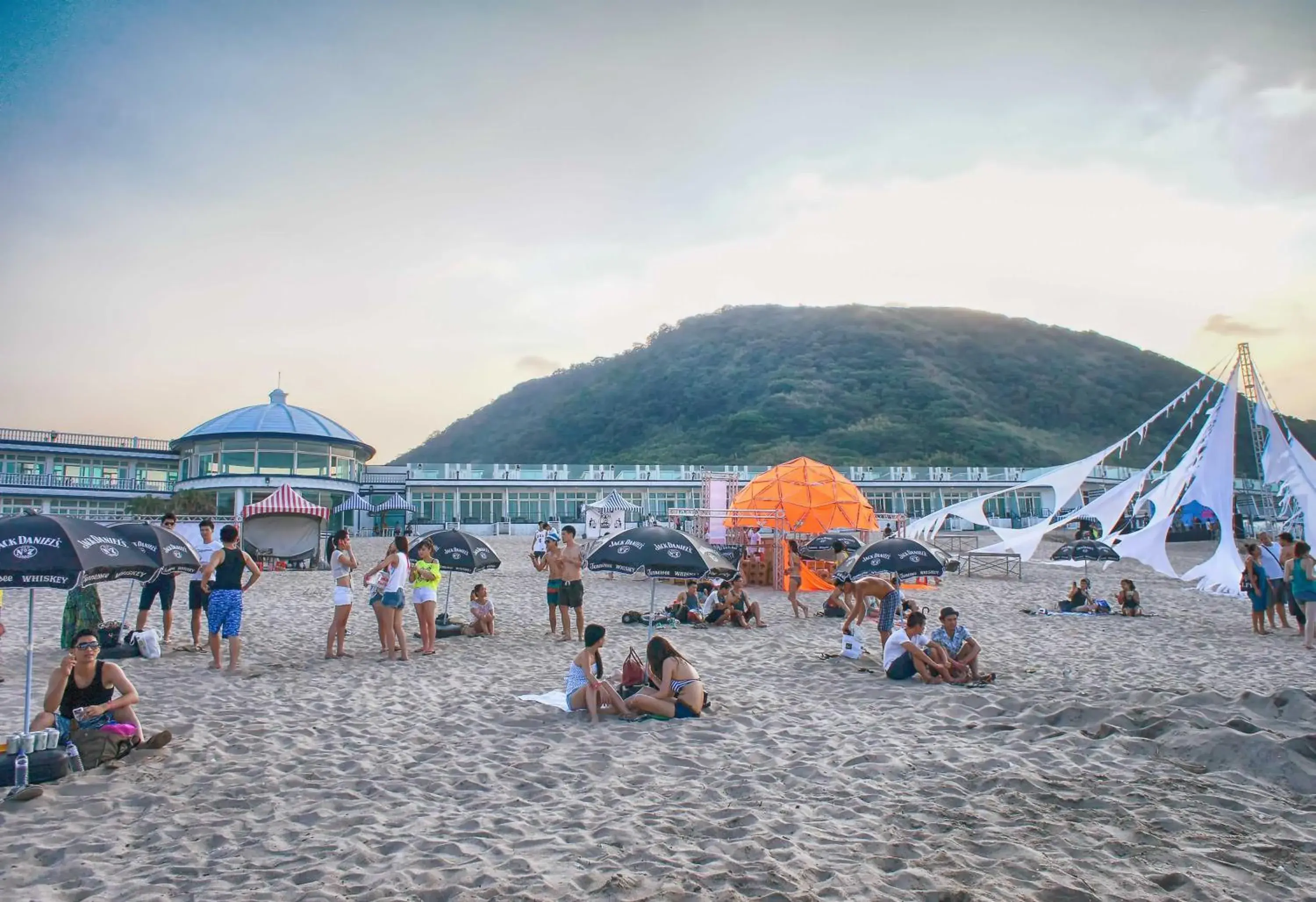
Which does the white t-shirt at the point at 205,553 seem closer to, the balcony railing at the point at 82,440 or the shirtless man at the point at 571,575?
the shirtless man at the point at 571,575

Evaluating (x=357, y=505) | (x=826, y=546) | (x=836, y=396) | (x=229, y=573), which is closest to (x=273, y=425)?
(x=357, y=505)

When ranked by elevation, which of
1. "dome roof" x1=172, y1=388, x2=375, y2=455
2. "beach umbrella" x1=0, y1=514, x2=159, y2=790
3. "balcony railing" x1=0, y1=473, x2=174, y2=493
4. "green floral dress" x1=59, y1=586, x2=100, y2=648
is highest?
"dome roof" x1=172, y1=388, x2=375, y2=455

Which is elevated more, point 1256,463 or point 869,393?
point 869,393

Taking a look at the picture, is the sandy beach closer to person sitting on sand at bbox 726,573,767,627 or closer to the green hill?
person sitting on sand at bbox 726,573,767,627

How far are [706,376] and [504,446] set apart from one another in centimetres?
3043

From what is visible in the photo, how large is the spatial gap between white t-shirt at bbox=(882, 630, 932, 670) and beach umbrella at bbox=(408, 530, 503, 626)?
510cm

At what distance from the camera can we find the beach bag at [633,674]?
23.2ft

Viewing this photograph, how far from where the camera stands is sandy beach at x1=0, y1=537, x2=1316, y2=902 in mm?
3768

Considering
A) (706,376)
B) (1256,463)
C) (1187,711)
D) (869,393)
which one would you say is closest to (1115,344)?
(869,393)

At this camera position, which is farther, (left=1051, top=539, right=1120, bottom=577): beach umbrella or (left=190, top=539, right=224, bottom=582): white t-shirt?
(left=1051, top=539, right=1120, bottom=577): beach umbrella

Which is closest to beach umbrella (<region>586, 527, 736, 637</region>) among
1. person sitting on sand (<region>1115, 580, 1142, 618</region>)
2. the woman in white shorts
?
the woman in white shorts

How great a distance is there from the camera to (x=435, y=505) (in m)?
46.4

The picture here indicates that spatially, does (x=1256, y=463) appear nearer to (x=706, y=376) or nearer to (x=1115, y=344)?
(x=706, y=376)

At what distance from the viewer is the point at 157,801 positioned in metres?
4.71
